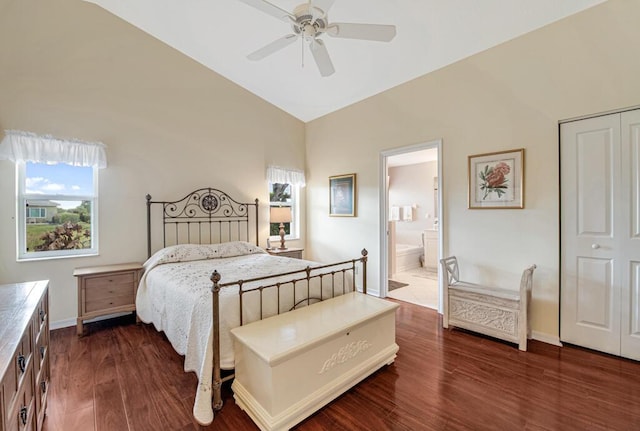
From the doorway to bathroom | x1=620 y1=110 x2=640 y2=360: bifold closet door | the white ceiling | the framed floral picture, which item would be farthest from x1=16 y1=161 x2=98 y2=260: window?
x1=620 y1=110 x2=640 y2=360: bifold closet door

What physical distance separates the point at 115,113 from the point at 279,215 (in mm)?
2507

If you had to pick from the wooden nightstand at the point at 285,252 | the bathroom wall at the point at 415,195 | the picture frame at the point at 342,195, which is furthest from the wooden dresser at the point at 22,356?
the bathroom wall at the point at 415,195

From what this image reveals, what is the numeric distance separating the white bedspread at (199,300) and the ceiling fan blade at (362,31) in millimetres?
2094

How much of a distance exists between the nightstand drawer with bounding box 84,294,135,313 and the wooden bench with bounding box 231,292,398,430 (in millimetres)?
2000

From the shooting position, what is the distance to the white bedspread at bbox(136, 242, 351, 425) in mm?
1943

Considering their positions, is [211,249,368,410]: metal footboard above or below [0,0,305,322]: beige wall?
below

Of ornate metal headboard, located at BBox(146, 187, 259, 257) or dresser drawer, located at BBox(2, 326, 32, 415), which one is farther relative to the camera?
ornate metal headboard, located at BBox(146, 187, 259, 257)

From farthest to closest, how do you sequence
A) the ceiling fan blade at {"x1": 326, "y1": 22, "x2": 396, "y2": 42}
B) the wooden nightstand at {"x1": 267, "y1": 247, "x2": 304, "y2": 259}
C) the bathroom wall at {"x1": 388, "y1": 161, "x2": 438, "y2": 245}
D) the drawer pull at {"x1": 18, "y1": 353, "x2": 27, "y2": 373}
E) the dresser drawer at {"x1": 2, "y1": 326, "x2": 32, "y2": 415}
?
the bathroom wall at {"x1": 388, "y1": 161, "x2": 438, "y2": 245}
the wooden nightstand at {"x1": 267, "y1": 247, "x2": 304, "y2": 259}
the ceiling fan blade at {"x1": 326, "y1": 22, "x2": 396, "y2": 42}
the drawer pull at {"x1": 18, "y1": 353, "x2": 27, "y2": 373}
the dresser drawer at {"x1": 2, "y1": 326, "x2": 32, "y2": 415}

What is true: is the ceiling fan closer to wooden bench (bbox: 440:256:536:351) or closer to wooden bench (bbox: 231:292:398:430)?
wooden bench (bbox: 231:292:398:430)

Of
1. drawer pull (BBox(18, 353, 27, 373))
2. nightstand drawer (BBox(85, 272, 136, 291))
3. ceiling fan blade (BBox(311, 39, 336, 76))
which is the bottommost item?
nightstand drawer (BBox(85, 272, 136, 291))

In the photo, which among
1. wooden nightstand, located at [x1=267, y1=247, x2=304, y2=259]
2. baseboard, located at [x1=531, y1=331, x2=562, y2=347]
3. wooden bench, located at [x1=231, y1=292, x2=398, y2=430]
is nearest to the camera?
wooden bench, located at [x1=231, y1=292, x2=398, y2=430]

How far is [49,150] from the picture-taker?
3037mm

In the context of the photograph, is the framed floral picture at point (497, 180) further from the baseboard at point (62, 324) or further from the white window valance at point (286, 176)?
the baseboard at point (62, 324)

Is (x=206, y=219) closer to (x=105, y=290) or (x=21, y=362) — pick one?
(x=105, y=290)
